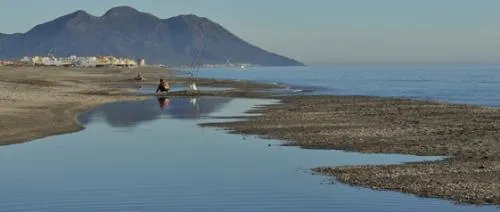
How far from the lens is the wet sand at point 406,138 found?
59.8 ft

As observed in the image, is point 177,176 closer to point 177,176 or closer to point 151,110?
→ point 177,176

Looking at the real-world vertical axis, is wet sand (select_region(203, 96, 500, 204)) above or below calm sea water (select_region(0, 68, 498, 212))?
above

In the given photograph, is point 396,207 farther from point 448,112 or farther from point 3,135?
point 448,112

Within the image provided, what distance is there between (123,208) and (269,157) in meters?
8.59

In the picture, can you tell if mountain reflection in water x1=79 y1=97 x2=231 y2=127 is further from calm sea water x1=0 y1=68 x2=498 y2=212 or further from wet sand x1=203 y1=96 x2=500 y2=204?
calm sea water x1=0 y1=68 x2=498 y2=212

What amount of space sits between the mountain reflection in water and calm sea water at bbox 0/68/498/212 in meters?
6.93

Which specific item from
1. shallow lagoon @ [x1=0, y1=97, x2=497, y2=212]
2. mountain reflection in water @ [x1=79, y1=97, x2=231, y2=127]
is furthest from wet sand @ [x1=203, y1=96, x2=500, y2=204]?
mountain reflection in water @ [x1=79, y1=97, x2=231, y2=127]

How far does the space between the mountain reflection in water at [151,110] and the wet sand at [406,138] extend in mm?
4358

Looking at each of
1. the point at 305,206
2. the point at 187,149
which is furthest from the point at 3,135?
the point at 305,206

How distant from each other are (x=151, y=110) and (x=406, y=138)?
2282cm

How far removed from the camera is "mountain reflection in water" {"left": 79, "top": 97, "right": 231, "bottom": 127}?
4066 centimetres

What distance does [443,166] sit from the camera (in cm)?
2075

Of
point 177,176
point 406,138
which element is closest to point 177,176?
point 177,176

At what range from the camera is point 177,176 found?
20.4 metres
